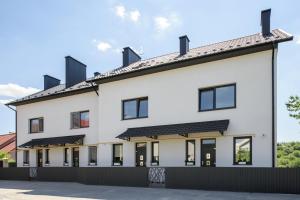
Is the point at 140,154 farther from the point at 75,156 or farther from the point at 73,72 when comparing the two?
the point at 73,72

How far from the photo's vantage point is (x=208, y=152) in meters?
15.2

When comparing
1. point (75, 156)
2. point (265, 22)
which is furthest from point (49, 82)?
point (265, 22)

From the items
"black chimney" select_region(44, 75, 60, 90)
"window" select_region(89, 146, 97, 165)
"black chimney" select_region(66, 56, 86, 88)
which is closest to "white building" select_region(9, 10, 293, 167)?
"window" select_region(89, 146, 97, 165)

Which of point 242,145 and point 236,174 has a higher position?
point 242,145

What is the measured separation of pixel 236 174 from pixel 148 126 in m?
5.63

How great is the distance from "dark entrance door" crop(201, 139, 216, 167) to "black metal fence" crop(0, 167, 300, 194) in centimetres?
132

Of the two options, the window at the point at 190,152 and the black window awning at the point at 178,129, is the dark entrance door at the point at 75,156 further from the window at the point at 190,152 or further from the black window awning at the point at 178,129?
the window at the point at 190,152

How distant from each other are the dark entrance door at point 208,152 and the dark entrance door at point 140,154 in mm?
3406

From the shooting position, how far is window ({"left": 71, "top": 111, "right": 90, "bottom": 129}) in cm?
2073

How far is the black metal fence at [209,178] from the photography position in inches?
481

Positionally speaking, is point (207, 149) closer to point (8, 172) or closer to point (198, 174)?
point (198, 174)

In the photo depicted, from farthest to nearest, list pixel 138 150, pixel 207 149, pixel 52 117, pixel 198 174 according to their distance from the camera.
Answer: pixel 52 117 < pixel 138 150 < pixel 207 149 < pixel 198 174

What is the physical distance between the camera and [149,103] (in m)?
17.2

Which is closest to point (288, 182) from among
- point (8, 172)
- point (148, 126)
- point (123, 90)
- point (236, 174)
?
point (236, 174)
